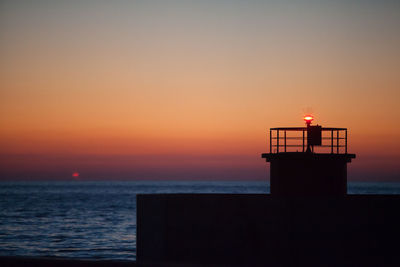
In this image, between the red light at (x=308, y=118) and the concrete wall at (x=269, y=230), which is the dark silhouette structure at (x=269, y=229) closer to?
the concrete wall at (x=269, y=230)

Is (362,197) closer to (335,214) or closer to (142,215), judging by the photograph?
(335,214)

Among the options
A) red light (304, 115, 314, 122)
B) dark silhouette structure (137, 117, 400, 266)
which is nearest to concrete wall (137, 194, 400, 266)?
dark silhouette structure (137, 117, 400, 266)

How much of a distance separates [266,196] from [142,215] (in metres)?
4.06

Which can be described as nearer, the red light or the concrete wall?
the concrete wall

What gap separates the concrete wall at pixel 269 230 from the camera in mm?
16484

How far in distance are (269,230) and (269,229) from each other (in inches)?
1.2

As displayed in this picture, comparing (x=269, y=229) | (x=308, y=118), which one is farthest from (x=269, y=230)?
(x=308, y=118)

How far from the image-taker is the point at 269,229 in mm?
17094

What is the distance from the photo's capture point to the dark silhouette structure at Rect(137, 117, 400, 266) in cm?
1648

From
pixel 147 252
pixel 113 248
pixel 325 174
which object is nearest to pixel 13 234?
pixel 113 248

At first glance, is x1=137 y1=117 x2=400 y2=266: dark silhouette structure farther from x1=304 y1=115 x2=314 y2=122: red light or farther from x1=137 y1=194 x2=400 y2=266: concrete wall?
x1=304 y1=115 x2=314 y2=122: red light

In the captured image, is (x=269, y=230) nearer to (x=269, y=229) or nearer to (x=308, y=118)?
(x=269, y=229)

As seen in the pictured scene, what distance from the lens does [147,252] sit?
18.2 m

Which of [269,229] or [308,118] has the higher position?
[308,118]
